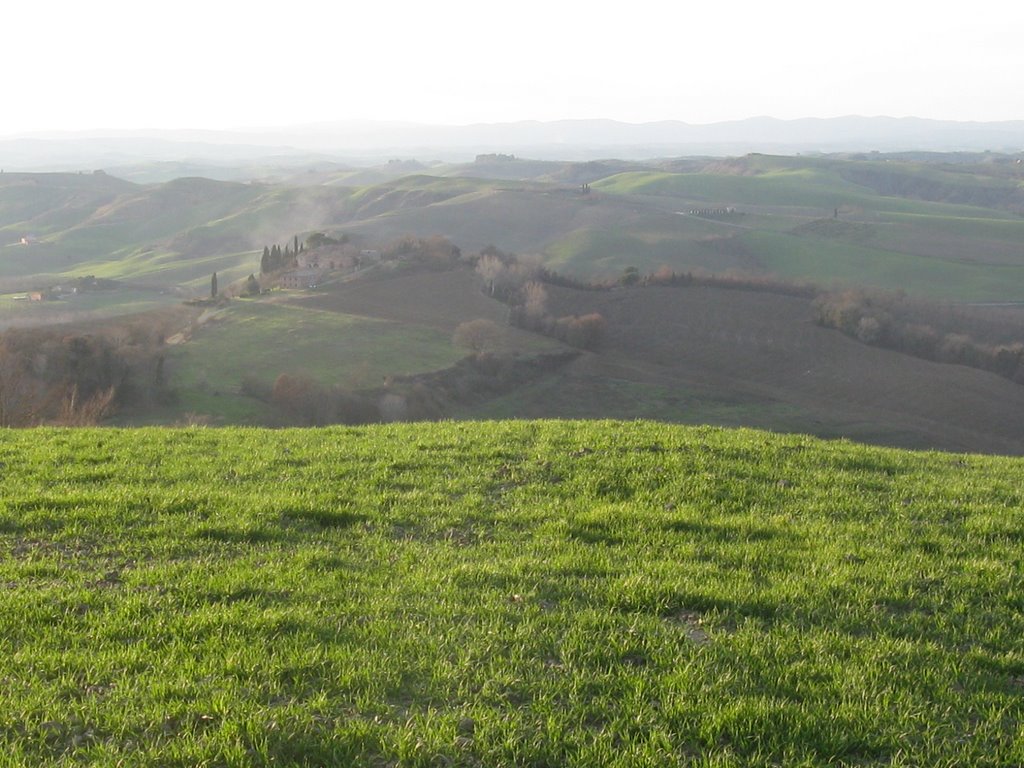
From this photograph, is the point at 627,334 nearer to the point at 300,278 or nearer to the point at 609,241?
the point at 300,278

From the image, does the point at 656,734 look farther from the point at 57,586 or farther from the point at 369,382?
the point at 369,382

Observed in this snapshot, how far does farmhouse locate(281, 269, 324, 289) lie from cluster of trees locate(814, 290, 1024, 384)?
60831 mm

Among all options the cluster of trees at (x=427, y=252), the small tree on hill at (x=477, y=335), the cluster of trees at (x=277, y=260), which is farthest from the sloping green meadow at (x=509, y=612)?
the cluster of trees at (x=277, y=260)

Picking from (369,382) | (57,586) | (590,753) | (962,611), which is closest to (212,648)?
(57,586)

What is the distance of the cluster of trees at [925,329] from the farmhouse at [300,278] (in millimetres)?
60831

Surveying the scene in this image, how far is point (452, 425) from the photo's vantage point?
61.1ft

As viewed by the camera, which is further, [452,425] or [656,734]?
[452,425]

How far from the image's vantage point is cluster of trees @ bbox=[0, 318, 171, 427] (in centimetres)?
4697

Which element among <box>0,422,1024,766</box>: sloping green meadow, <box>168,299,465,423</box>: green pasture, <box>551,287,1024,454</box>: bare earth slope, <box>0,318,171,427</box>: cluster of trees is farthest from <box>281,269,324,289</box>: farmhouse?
<box>0,422,1024,766</box>: sloping green meadow

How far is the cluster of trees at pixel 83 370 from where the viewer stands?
154ft

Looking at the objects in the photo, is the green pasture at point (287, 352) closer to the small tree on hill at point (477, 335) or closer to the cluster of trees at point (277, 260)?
the small tree on hill at point (477, 335)

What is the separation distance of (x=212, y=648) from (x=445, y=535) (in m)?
4.17

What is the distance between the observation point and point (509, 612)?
8375 mm

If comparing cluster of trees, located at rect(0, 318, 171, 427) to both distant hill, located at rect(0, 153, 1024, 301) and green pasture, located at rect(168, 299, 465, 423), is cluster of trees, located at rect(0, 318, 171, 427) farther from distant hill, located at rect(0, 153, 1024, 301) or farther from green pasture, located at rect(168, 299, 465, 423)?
distant hill, located at rect(0, 153, 1024, 301)
